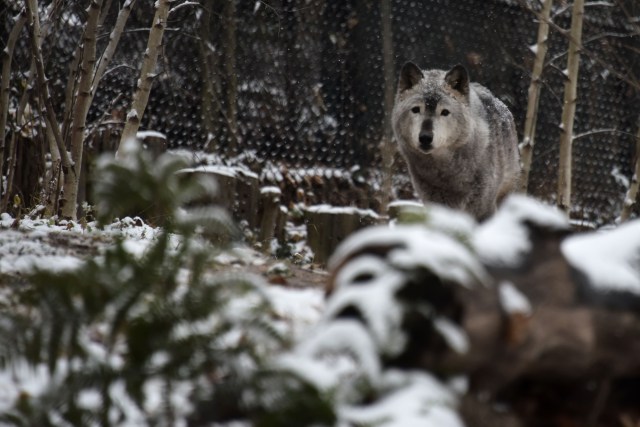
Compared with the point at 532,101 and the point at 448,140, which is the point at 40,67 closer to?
the point at 448,140

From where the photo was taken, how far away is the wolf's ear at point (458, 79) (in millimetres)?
6852

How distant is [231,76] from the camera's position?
8.33 metres

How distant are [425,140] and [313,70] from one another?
241 cm

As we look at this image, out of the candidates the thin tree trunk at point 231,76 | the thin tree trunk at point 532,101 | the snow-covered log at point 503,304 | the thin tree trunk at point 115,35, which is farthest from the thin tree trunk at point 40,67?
the thin tree trunk at point 532,101

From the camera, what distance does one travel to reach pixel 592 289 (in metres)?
2.51

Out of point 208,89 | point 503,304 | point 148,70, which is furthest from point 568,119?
point 503,304

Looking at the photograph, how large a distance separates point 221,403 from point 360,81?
682cm

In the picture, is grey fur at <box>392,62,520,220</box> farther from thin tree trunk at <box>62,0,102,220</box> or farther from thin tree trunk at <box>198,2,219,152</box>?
thin tree trunk at <box>62,0,102,220</box>

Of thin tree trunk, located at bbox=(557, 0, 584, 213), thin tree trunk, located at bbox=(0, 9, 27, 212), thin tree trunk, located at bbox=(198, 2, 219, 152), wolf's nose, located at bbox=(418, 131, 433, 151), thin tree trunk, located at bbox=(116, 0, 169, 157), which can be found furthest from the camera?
thin tree trunk, located at bbox=(198, 2, 219, 152)

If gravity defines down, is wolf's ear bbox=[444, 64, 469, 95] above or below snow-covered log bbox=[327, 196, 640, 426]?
above

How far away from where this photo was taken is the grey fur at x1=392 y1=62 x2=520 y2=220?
6.74 meters

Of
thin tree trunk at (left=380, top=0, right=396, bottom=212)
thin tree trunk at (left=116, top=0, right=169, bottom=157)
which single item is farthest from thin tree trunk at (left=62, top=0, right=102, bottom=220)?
thin tree trunk at (left=380, top=0, right=396, bottom=212)

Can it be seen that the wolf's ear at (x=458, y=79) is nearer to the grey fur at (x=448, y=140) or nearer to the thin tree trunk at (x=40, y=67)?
the grey fur at (x=448, y=140)

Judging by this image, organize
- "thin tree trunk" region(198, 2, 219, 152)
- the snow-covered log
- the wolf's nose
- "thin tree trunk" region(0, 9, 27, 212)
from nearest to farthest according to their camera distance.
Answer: the snow-covered log < "thin tree trunk" region(0, 9, 27, 212) < the wolf's nose < "thin tree trunk" region(198, 2, 219, 152)
